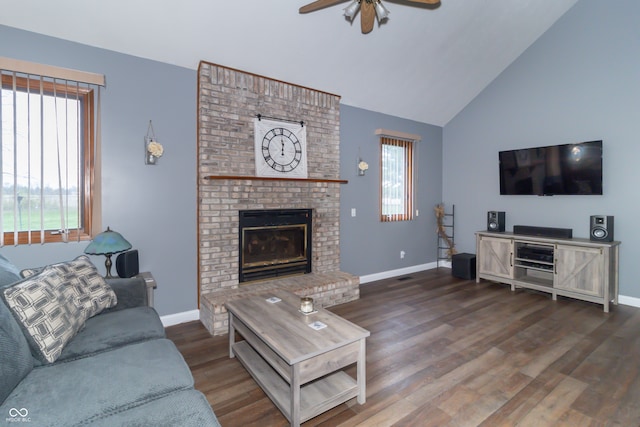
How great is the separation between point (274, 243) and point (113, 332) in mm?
2166

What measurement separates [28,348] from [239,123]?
106 inches

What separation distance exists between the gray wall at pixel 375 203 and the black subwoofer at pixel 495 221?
3.38ft

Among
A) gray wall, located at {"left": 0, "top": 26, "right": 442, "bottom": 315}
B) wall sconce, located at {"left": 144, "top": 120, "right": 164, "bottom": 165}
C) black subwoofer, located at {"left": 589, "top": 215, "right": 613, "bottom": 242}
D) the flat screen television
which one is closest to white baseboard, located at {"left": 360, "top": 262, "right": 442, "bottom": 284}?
the flat screen television

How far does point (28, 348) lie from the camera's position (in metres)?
1.54

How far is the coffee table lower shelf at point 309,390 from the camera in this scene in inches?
73.3

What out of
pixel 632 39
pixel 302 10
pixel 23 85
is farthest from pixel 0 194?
pixel 632 39

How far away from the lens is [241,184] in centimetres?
358

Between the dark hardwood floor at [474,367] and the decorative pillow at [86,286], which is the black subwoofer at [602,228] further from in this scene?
the decorative pillow at [86,286]

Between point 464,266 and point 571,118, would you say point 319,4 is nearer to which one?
point 571,118

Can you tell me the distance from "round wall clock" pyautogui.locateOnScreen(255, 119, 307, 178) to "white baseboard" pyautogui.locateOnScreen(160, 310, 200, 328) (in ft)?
5.63

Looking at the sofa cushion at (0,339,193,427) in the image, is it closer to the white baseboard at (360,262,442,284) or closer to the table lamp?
the table lamp

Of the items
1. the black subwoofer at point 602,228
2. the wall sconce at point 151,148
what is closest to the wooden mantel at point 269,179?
the wall sconce at point 151,148

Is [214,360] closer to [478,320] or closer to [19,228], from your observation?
[19,228]

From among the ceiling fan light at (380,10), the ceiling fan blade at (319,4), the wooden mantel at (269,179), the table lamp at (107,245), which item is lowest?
the table lamp at (107,245)
